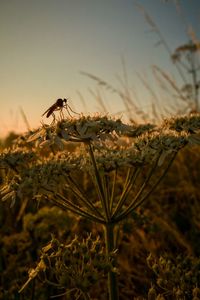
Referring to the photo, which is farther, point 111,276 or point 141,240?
point 141,240

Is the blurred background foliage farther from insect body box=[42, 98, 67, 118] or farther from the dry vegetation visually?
insect body box=[42, 98, 67, 118]

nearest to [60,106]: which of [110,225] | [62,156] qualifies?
[62,156]

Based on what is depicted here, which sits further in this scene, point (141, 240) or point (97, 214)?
point (141, 240)

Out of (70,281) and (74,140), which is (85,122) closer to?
(74,140)

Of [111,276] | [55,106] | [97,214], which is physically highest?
[55,106]

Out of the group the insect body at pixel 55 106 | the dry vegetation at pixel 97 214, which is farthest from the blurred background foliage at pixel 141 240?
the insect body at pixel 55 106

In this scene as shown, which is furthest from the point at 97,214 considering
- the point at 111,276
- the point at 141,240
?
the point at 141,240

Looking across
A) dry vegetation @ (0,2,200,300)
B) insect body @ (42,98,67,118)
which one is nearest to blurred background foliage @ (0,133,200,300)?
dry vegetation @ (0,2,200,300)

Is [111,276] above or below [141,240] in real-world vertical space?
below

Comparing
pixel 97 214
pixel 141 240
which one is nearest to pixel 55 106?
pixel 97 214

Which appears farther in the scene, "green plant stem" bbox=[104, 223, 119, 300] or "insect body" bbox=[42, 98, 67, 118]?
"insect body" bbox=[42, 98, 67, 118]

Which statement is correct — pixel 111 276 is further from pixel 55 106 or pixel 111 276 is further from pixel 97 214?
pixel 55 106
